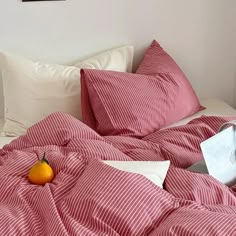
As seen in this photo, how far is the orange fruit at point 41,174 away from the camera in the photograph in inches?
54.5

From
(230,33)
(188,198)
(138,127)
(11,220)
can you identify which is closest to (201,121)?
(138,127)

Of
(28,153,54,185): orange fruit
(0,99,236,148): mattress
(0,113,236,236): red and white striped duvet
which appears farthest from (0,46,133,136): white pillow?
(28,153,54,185): orange fruit

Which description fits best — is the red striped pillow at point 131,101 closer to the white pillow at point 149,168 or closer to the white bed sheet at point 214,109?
the white bed sheet at point 214,109

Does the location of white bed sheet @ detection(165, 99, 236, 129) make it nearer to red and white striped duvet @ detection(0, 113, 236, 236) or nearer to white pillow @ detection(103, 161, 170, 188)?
red and white striped duvet @ detection(0, 113, 236, 236)

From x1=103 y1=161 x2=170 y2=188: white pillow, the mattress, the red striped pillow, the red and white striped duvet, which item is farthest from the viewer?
the mattress

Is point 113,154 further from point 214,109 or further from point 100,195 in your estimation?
point 214,109

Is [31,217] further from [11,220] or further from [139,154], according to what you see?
[139,154]

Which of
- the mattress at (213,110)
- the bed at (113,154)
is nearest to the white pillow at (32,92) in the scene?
the bed at (113,154)

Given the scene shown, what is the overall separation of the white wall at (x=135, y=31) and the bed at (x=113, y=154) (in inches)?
3.7

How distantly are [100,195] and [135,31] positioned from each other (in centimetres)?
122

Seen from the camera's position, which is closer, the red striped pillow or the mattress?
the red striped pillow

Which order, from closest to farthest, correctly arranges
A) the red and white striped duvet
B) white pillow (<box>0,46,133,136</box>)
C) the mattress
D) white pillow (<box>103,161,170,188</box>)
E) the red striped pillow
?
the red and white striped duvet < white pillow (<box>103,161,170,188</box>) < the red striped pillow < white pillow (<box>0,46,133,136</box>) < the mattress

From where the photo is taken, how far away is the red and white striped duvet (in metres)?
1.17

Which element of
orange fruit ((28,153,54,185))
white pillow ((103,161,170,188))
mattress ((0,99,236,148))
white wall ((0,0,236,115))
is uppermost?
white wall ((0,0,236,115))
